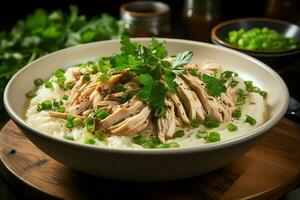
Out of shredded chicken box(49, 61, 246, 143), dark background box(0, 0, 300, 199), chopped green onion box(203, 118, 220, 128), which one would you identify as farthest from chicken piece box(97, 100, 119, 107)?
dark background box(0, 0, 300, 199)

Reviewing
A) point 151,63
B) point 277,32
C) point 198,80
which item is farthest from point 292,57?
point 151,63

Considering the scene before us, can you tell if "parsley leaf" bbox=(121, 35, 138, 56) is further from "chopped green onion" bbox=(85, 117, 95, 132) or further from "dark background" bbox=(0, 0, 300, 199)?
"dark background" bbox=(0, 0, 300, 199)

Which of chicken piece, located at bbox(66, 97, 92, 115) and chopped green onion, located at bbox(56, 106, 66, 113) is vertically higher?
chicken piece, located at bbox(66, 97, 92, 115)

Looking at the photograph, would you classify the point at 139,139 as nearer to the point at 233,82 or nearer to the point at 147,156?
the point at 147,156

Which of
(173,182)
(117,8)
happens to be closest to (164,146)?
(173,182)

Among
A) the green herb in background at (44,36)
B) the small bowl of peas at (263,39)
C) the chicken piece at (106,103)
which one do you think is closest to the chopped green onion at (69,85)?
the chicken piece at (106,103)
